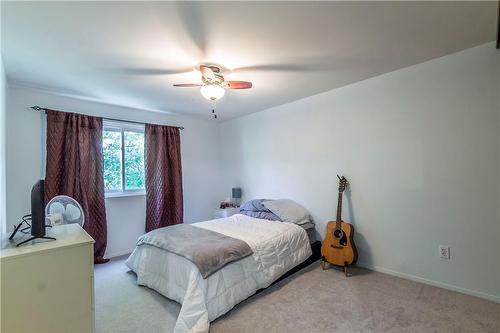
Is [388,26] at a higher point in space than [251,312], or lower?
higher

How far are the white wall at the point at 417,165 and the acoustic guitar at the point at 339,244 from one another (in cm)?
22

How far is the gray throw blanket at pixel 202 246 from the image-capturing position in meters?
2.02

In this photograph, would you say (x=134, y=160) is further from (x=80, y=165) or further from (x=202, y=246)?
(x=202, y=246)

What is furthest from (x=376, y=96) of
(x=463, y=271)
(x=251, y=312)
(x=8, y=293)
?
(x=8, y=293)

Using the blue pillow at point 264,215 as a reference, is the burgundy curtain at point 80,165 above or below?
above

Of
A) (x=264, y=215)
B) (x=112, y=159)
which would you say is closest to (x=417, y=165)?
(x=264, y=215)

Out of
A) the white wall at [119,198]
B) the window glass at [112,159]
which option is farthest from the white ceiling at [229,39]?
the window glass at [112,159]

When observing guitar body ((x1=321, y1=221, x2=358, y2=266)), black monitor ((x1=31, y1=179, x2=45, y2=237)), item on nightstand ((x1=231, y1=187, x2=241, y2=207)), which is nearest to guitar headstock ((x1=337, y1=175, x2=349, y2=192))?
guitar body ((x1=321, y1=221, x2=358, y2=266))

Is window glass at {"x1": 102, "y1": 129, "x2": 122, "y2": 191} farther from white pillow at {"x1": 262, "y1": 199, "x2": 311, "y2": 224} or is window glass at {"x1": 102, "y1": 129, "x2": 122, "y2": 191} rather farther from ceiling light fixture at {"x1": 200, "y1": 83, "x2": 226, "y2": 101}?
white pillow at {"x1": 262, "y1": 199, "x2": 311, "y2": 224}

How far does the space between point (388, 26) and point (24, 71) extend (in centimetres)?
347

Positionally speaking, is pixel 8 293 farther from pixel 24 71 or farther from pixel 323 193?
pixel 323 193

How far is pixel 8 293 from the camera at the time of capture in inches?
48.1

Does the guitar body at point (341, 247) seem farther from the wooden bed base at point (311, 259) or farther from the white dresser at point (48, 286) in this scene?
the white dresser at point (48, 286)

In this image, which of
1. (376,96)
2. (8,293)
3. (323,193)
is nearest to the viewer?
(8,293)
